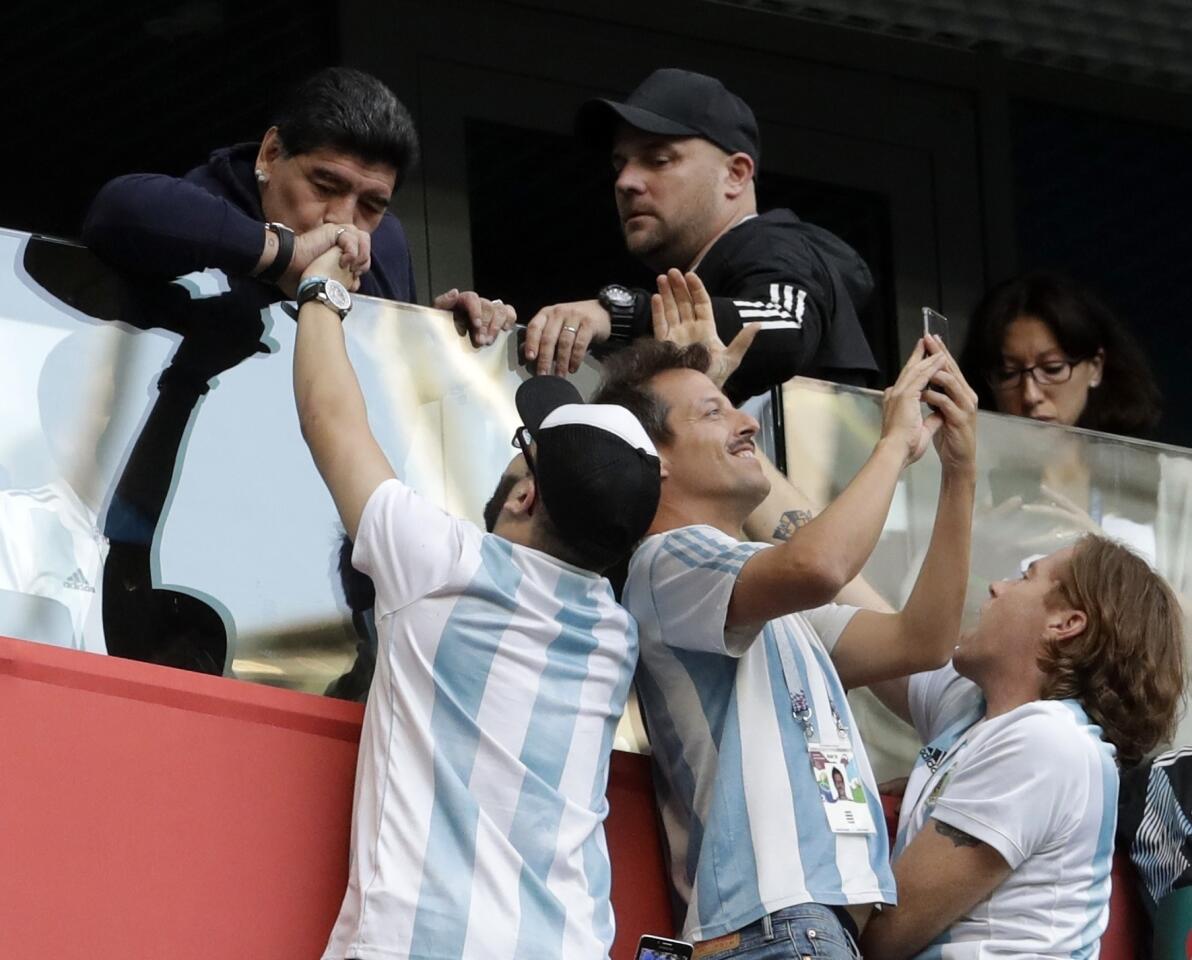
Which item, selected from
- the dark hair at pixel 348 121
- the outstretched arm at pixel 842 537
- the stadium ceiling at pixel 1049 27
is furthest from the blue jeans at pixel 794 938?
the stadium ceiling at pixel 1049 27

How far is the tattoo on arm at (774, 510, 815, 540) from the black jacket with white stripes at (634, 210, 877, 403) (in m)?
0.21

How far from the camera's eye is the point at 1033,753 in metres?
3.40

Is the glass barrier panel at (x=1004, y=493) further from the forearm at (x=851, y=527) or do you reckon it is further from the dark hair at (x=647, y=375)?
the forearm at (x=851, y=527)

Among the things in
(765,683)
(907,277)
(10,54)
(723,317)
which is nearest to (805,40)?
(907,277)

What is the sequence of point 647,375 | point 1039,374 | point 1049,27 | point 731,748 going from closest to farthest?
point 731,748, point 647,375, point 1039,374, point 1049,27

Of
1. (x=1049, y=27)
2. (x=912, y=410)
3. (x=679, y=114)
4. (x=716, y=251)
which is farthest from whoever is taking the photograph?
(x=1049, y=27)

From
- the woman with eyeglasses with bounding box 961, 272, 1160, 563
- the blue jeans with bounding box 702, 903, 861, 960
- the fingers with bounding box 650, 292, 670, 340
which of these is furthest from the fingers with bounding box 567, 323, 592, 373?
the woman with eyeglasses with bounding box 961, 272, 1160, 563

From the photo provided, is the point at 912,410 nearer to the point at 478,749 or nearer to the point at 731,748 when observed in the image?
the point at 731,748

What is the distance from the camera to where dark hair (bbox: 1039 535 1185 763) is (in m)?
3.60

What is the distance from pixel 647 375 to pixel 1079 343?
1496 mm

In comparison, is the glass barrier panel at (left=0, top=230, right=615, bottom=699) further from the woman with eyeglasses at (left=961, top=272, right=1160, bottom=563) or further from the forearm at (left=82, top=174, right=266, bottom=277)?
the woman with eyeglasses at (left=961, top=272, right=1160, bottom=563)

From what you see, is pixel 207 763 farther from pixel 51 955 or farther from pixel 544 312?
pixel 544 312

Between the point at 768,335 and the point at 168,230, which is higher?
the point at 168,230

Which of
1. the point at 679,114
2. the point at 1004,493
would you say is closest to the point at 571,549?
the point at 1004,493
